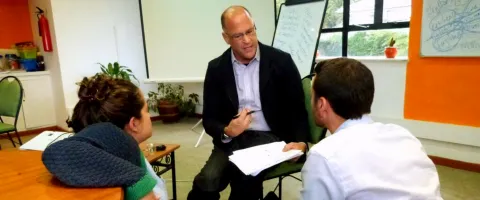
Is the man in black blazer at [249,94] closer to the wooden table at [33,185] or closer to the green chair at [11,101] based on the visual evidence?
the wooden table at [33,185]

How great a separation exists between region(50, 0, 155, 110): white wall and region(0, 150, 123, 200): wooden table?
3152mm

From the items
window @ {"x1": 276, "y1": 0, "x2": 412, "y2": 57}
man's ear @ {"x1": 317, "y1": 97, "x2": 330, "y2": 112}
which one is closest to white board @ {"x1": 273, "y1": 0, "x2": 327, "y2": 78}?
window @ {"x1": 276, "y1": 0, "x2": 412, "y2": 57}

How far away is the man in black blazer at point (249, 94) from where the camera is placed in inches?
65.8

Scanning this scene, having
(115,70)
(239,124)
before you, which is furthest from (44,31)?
(239,124)

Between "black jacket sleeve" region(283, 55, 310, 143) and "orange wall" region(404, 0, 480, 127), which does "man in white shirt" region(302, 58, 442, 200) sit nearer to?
"black jacket sleeve" region(283, 55, 310, 143)

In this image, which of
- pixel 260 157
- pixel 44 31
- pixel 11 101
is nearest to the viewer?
pixel 260 157

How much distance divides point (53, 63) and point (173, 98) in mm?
1580

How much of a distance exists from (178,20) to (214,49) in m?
0.58

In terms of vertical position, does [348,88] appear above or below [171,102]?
above

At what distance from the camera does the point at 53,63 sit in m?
4.11

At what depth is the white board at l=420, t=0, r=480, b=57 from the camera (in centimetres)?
237

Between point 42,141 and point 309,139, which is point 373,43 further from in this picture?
point 42,141

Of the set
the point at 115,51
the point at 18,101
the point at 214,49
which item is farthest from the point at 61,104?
the point at 214,49

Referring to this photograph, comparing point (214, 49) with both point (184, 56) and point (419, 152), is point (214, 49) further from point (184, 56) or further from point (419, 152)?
point (419, 152)
